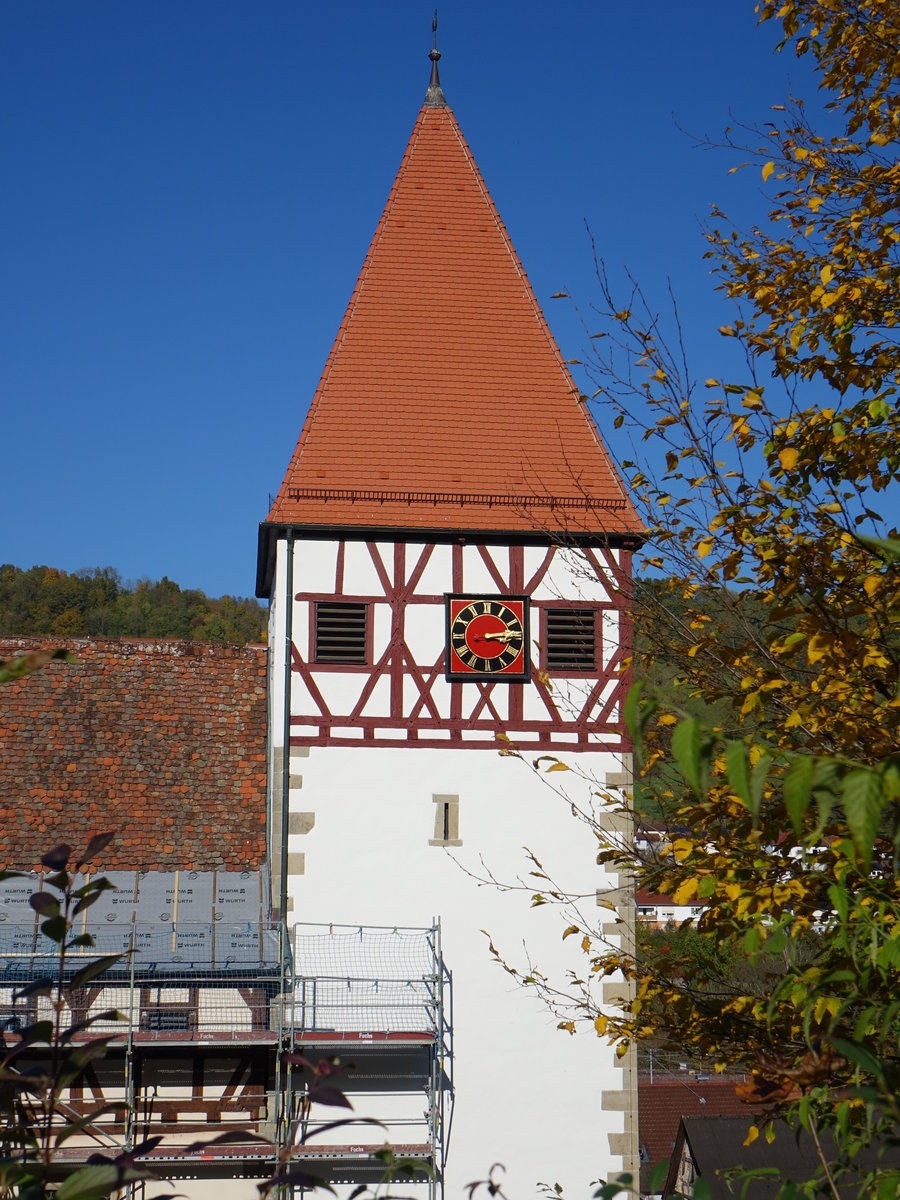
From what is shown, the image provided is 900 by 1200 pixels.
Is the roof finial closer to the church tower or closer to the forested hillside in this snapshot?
the church tower

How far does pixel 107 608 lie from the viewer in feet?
177

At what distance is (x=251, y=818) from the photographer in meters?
15.8

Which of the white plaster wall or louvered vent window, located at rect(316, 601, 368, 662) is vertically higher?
louvered vent window, located at rect(316, 601, 368, 662)

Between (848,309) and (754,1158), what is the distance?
18.9 meters

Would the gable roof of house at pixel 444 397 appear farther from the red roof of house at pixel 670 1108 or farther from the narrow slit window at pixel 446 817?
the red roof of house at pixel 670 1108

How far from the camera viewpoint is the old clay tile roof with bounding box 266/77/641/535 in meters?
15.1

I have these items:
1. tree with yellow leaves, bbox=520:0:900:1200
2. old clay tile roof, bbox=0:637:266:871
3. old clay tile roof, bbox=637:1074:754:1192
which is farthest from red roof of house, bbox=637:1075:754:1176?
tree with yellow leaves, bbox=520:0:900:1200

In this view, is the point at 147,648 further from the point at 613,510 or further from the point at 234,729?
the point at 613,510

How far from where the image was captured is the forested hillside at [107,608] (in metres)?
49.4

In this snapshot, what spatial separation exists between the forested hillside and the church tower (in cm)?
3113

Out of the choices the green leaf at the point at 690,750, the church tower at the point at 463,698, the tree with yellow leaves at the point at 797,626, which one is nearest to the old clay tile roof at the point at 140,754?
the church tower at the point at 463,698

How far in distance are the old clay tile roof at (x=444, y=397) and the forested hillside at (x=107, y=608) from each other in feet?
99.6

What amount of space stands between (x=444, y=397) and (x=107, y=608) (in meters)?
40.6

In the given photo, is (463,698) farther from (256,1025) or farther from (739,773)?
(739,773)
